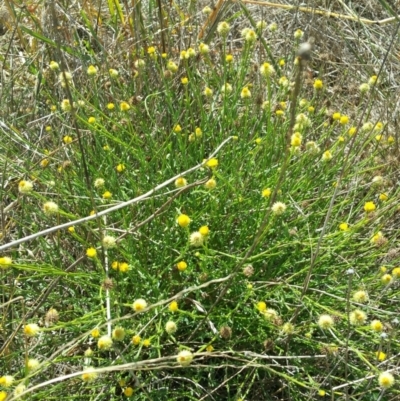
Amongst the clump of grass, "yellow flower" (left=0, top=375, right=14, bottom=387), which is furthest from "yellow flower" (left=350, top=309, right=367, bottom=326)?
"yellow flower" (left=0, top=375, right=14, bottom=387)

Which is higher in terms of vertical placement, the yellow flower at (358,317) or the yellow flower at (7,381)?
the yellow flower at (358,317)

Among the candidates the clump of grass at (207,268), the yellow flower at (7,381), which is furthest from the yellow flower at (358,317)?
the yellow flower at (7,381)

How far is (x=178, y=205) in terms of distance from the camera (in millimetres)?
1545

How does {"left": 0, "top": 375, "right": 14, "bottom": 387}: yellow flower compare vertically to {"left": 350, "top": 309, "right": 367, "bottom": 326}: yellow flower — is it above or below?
below

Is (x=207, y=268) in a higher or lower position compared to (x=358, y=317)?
lower

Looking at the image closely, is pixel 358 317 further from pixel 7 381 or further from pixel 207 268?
pixel 7 381

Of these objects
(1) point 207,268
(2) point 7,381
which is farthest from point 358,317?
(2) point 7,381

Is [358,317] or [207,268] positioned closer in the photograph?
[358,317]

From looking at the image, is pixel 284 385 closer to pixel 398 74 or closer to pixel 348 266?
pixel 348 266

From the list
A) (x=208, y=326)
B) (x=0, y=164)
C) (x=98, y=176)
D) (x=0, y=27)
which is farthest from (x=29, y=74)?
(x=208, y=326)

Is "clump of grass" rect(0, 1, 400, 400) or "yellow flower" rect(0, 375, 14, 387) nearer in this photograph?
"yellow flower" rect(0, 375, 14, 387)

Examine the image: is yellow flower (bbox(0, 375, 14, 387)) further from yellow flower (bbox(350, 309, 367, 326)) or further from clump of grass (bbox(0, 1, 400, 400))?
yellow flower (bbox(350, 309, 367, 326))

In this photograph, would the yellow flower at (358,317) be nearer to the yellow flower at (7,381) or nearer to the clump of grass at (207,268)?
the clump of grass at (207,268)

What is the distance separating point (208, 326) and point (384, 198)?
60 centimetres
